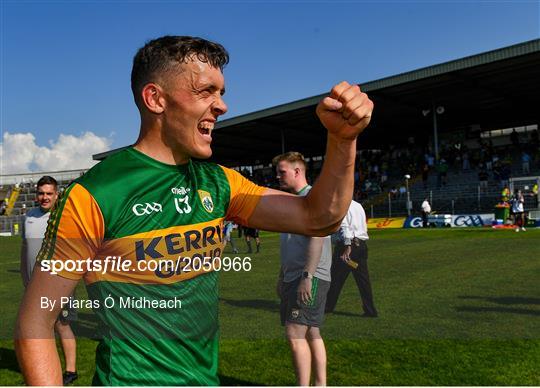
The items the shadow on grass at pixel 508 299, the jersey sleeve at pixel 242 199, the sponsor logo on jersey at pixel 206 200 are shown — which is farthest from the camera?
the shadow on grass at pixel 508 299

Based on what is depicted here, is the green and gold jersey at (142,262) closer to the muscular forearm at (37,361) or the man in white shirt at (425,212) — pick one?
the muscular forearm at (37,361)

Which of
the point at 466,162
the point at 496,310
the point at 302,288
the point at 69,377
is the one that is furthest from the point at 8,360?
the point at 466,162

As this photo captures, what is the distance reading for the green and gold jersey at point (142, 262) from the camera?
1.62 meters

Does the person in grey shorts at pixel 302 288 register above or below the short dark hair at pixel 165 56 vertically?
below

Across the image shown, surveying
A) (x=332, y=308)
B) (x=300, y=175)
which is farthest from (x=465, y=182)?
(x=300, y=175)

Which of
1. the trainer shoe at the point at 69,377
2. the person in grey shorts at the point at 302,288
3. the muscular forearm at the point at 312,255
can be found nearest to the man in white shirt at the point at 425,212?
the person in grey shorts at the point at 302,288

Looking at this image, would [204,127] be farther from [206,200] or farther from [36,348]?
[36,348]

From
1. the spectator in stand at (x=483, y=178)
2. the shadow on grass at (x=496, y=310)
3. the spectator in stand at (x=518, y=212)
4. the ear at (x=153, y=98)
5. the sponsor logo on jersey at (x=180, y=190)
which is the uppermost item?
the spectator in stand at (x=483, y=178)

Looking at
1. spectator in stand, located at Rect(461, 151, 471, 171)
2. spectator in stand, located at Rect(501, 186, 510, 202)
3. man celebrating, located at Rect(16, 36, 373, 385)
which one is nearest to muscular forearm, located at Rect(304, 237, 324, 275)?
man celebrating, located at Rect(16, 36, 373, 385)

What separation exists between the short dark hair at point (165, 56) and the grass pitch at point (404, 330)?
130 inches

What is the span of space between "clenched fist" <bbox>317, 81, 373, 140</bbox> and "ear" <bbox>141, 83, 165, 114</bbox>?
1.87 ft

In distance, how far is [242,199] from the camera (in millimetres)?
2117

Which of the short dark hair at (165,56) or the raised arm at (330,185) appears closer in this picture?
the raised arm at (330,185)

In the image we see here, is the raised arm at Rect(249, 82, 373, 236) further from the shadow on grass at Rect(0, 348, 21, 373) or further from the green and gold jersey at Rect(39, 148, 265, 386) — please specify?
the shadow on grass at Rect(0, 348, 21, 373)
